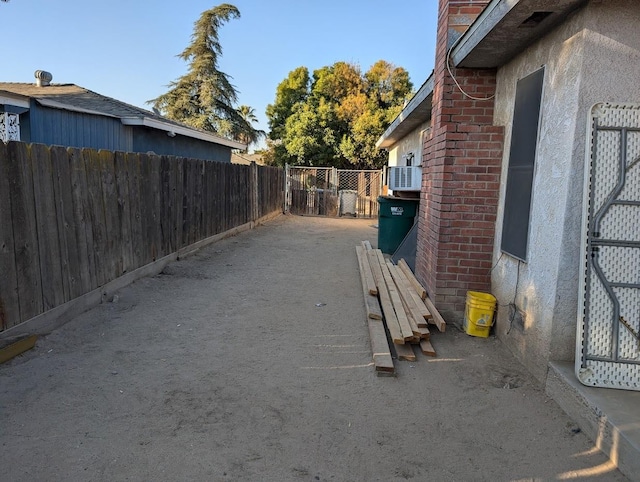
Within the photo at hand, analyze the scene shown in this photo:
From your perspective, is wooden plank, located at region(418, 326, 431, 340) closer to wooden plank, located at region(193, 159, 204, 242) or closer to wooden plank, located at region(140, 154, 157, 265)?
wooden plank, located at region(140, 154, 157, 265)

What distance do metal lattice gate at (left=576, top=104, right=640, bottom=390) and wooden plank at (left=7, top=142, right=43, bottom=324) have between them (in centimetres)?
454

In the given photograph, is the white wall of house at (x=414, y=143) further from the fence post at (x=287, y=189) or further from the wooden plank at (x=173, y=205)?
the fence post at (x=287, y=189)

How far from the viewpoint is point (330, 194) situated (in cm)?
1942

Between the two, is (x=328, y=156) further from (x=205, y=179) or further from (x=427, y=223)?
(x=427, y=223)

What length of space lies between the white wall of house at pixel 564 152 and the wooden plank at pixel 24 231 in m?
4.44

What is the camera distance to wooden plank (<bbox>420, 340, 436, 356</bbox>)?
13.8 ft

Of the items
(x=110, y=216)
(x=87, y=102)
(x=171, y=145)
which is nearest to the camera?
(x=110, y=216)

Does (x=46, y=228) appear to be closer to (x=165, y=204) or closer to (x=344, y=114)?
(x=165, y=204)

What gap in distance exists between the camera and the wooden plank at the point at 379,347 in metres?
3.77

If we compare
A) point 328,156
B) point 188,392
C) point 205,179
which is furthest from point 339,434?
point 328,156

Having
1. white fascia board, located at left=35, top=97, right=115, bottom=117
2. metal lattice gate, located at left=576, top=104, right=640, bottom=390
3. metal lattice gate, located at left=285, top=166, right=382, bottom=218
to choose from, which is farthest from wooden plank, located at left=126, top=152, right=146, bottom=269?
metal lattice gate, located at left=285, top=166, right=382, bottom=218

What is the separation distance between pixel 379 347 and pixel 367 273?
289cm

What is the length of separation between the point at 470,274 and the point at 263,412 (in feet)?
9.24

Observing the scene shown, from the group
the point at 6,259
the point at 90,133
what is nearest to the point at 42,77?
the point at 90,133
